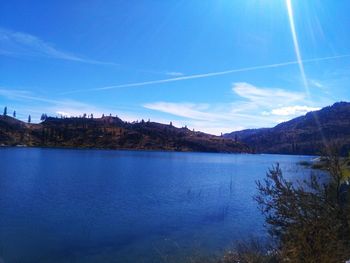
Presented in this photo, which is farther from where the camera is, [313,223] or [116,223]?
[116,223]

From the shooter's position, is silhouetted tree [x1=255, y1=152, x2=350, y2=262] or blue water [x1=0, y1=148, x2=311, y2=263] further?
blue water [x1=0, y1=148, x2=311, y2=263]

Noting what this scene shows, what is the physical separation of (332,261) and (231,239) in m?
19.8

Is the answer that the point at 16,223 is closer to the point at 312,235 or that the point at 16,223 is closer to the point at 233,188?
the point at 312,235

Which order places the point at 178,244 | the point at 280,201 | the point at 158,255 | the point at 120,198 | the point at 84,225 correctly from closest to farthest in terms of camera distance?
the point at 280,201
the point at 158,255
the point at 178,244
the point at 84,225
the point at 120,198

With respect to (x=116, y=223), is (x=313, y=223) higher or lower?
higher

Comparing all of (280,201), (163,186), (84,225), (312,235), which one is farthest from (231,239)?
(163,186)

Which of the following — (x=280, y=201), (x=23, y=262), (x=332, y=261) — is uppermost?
(x=280, y=201)

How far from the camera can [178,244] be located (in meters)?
27.9

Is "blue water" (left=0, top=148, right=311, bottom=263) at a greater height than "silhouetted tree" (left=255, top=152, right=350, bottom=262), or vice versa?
"silhouetted tree" (left=255, top=152, right=350, bottom=262)

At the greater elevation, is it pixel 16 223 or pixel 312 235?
pixel 312 235

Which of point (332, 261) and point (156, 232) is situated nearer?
point (332, 261)

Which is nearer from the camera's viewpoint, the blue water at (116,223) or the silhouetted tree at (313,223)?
the silhouetted tree at (313,223)

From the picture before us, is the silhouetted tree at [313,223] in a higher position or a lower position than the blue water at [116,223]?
higher

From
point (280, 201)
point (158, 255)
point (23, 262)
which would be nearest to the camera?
point (280, 201)
